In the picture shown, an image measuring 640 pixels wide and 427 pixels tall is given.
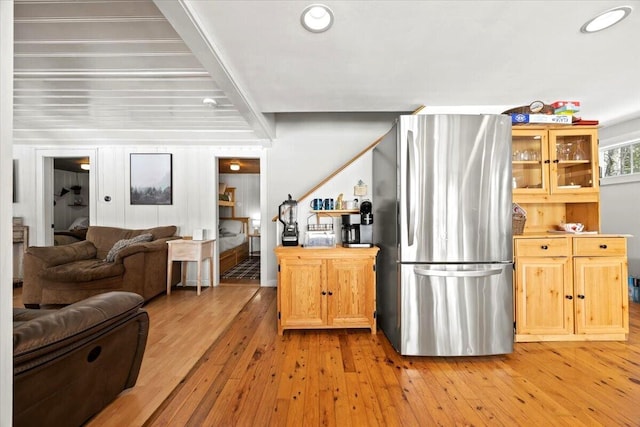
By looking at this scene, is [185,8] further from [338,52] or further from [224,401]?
[224,401]

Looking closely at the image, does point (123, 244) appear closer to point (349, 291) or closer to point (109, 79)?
point (109, 79)

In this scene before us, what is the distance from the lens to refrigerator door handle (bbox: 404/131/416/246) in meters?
2.19

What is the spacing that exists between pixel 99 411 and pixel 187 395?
0.45m

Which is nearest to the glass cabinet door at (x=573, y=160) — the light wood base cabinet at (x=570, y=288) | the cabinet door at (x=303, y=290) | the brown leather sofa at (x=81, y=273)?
the light wood base cabinet at (x=570, y=288)

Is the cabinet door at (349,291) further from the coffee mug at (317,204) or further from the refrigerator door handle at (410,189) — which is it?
the coffee mug at (317,204)

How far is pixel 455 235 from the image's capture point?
2178mm

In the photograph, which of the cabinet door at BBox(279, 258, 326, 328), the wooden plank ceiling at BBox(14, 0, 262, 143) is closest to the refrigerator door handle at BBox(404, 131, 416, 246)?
the cabinet door at BBox(279, 258, 326, 328)

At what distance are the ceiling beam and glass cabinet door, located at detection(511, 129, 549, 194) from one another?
2603mm

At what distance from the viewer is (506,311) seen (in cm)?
221

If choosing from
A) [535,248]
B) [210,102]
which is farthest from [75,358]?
[535,248]

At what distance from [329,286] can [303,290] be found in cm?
25

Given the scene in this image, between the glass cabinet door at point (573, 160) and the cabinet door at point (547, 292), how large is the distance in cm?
75

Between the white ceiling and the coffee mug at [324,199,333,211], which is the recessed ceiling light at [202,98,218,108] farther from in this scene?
the coffee mug at [324,199,333,211]

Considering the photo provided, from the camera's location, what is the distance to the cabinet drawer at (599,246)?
2.42 m
